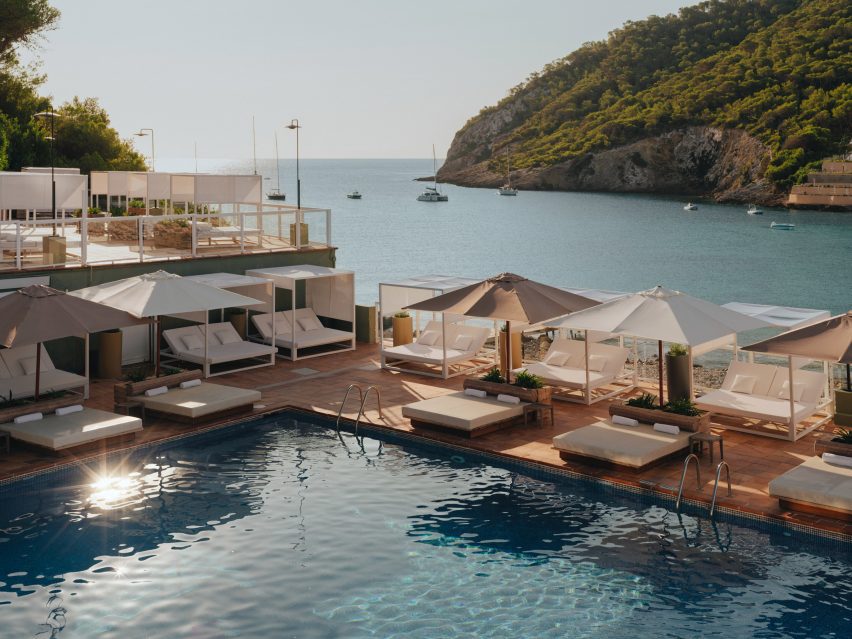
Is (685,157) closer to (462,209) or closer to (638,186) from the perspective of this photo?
(638,186)

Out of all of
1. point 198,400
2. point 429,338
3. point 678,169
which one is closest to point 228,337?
point 429,338

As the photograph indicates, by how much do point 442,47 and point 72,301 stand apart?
3473 inches

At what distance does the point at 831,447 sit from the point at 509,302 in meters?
5.12

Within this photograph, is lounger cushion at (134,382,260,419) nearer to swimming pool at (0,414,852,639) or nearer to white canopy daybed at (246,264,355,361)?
swimming pool at (0,414,852,639)

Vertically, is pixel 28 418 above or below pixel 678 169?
below

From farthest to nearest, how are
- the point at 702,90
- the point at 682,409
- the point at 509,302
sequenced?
the point at 702,90 → the point at 509,302 → the point at 682,409

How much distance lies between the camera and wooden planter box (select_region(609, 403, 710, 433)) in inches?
486

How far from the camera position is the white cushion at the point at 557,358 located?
16.4 metres

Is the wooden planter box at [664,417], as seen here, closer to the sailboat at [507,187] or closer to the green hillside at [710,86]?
the green hillside at [710,86]

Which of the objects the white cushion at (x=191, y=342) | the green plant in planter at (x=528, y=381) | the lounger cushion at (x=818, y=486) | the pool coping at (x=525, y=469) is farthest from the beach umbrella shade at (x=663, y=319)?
the white cushion at (x=191, y=342)

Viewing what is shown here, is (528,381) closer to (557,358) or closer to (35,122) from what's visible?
(557,358)

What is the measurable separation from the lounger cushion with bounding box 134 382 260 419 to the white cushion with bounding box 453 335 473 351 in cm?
453

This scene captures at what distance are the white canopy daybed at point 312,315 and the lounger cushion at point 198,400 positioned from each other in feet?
12.0

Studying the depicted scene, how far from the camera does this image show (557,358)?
1645 cm
